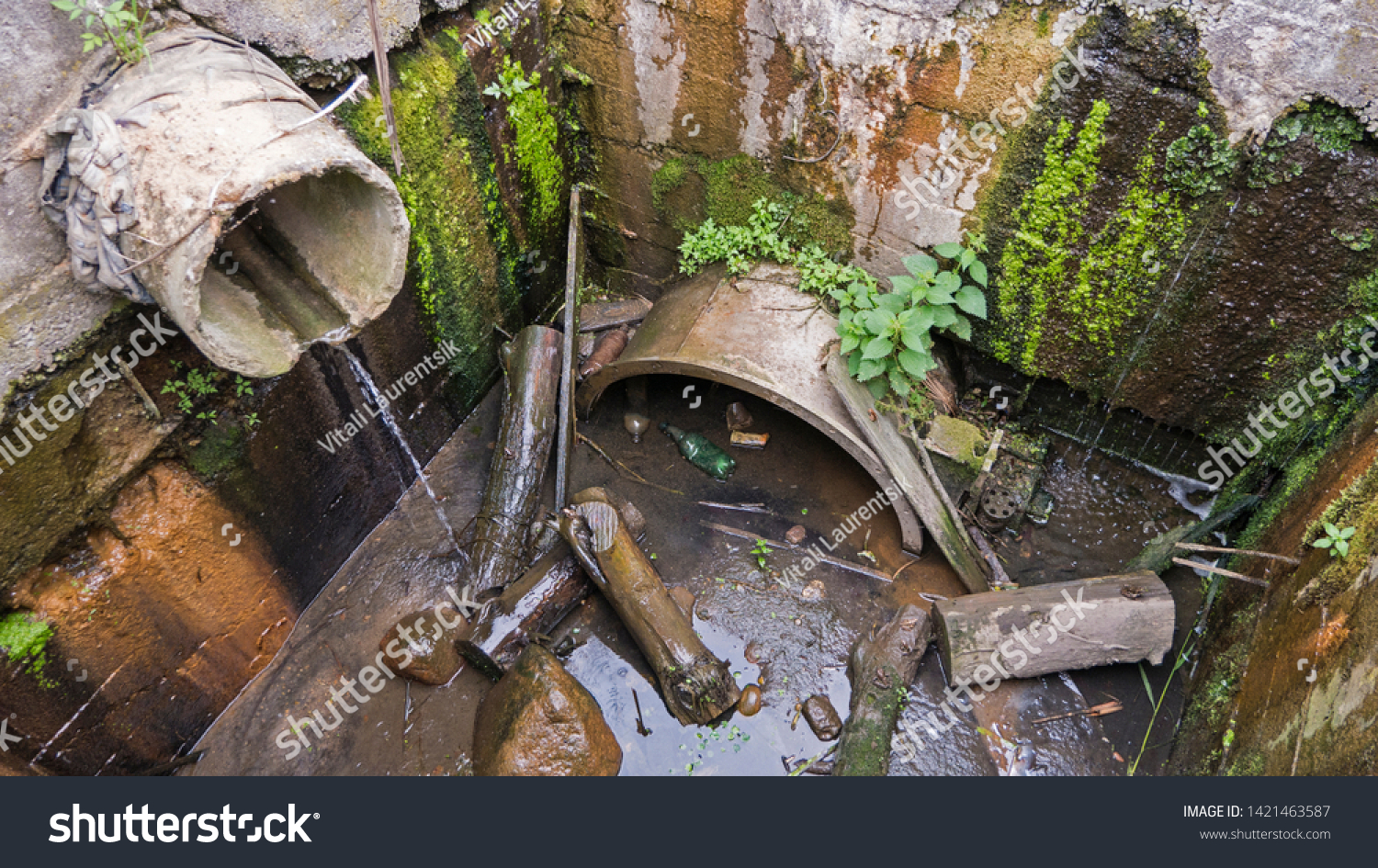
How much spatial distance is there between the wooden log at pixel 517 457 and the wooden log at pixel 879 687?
2.07 meters

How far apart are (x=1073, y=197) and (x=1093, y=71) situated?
659mm

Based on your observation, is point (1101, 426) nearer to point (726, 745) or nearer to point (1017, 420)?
point (1017, 420)

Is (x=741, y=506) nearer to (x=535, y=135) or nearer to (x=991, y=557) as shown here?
(x=991, y=557)

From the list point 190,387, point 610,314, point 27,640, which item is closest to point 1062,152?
point 610,314

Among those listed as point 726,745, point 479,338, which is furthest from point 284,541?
point 726,745

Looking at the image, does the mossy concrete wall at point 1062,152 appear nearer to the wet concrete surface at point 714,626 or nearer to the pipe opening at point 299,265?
the wet concrete surface at point 714,626

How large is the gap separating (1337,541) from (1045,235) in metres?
2.10

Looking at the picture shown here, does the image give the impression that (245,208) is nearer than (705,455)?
Yes

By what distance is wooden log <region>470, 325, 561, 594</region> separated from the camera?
15.6 ft

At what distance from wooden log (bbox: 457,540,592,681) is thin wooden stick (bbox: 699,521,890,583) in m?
0.94

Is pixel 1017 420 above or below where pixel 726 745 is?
above

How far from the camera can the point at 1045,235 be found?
4574 mm

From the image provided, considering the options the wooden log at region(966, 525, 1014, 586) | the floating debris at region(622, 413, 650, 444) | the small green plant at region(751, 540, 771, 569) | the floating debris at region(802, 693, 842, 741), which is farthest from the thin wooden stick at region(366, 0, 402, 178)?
the wooden log at region(966, 525, 1014, 586)

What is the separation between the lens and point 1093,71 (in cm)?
397
